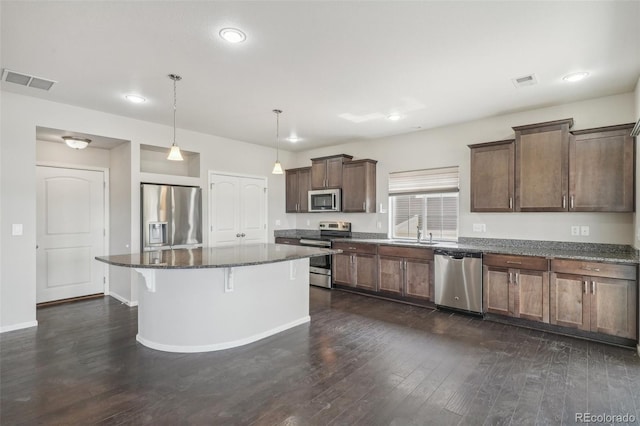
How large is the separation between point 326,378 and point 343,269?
298 centimetres

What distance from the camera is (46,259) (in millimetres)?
4695

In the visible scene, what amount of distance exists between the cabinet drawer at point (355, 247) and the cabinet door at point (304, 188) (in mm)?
1203

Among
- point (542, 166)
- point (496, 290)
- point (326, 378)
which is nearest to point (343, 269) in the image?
point (496, 290)

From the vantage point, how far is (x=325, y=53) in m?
2.75

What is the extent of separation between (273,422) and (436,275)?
10.1 ft

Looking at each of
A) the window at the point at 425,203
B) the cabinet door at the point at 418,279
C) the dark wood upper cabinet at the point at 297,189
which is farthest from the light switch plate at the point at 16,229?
the window at the point at 425,203

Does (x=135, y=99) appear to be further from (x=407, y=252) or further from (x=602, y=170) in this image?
(x=602, y=170)

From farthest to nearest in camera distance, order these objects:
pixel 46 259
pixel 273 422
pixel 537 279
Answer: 1. pixel 46 259
2. pixel 537 279
3. pixel 273 422

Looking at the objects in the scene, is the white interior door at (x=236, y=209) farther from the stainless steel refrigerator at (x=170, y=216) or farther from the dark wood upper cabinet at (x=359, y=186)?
the dark wood upper cabinet at (x=359, y=186)

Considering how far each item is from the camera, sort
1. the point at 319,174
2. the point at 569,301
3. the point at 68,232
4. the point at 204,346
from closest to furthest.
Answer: the point at 204,346 < the point at 569,301 < the point at 68,232 < the point at 319,174

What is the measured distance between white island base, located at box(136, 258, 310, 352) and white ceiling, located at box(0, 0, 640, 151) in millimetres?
1930

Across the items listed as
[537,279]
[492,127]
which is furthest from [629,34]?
[537,279]

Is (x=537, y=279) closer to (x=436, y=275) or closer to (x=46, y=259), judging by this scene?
(x=436, y=275)

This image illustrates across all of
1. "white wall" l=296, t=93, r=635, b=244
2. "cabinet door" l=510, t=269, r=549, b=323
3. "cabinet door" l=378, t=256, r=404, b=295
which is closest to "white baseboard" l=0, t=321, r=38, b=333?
"cabinet door" l=378, t=256, r=404, b=295
